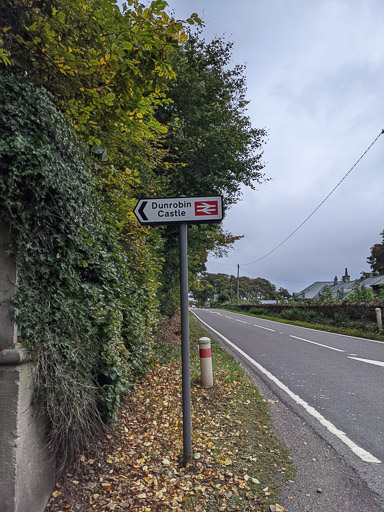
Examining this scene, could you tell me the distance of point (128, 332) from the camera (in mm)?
4672

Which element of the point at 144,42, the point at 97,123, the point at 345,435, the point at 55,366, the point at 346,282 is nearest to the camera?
the point at 55,366

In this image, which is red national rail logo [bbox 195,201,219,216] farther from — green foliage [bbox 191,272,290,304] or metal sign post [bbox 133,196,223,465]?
green foliage [bbox 191,272,290,304]

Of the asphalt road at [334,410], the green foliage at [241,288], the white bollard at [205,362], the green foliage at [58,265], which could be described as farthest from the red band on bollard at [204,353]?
the green foliage at [241,288]

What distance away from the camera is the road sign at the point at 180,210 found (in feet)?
10.8

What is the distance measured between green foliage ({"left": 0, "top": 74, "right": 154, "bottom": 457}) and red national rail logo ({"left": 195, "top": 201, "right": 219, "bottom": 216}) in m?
0.98

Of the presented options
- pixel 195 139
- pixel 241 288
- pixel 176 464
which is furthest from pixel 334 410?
pixel 241 288

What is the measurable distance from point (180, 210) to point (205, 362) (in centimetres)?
294

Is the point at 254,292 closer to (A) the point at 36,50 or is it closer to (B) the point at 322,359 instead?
(B) the point at 322,359

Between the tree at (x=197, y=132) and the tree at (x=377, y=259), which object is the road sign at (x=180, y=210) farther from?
the tree at (x=377, y=259)

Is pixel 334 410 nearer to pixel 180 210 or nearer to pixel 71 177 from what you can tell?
pixel 180 210

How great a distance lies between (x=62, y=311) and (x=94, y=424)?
3.81 ft

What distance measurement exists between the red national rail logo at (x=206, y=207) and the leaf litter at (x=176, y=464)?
7.61 ft

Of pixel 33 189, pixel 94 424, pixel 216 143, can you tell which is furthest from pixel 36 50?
pixel 216 143

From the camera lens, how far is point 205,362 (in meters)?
5.37
